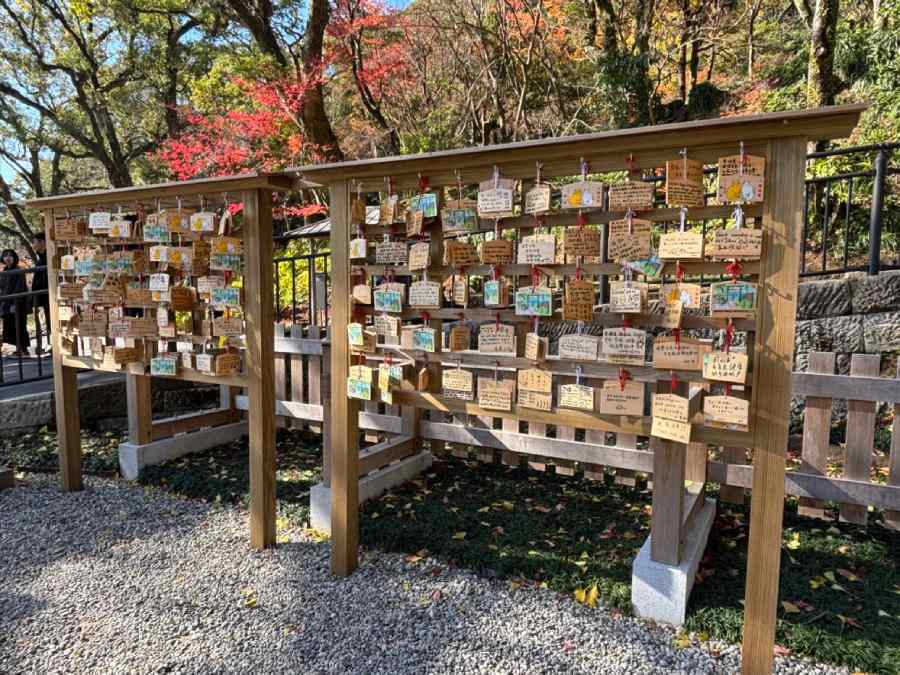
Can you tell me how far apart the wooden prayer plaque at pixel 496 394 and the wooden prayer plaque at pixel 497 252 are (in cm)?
53

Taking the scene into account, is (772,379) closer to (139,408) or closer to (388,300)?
(388,300)

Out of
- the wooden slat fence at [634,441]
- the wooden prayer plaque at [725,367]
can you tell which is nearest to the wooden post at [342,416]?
the wooden slat fence at [634,441]

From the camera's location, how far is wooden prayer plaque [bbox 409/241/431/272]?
8.70 feet

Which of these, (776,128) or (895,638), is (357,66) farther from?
(895,638)

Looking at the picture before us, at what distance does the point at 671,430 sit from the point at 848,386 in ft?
4.90

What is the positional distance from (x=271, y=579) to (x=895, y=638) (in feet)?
9.22

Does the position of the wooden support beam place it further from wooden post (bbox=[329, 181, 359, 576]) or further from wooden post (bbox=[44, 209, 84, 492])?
wooden post (bbox=[44, 209, 84, 492])

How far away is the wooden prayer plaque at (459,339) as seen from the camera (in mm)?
2703

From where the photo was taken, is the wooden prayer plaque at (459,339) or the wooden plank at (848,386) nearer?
the wooden prayer plaque at (459,339)

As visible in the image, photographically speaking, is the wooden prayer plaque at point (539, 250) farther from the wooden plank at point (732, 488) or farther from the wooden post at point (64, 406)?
the wooden post at point (64, 406)

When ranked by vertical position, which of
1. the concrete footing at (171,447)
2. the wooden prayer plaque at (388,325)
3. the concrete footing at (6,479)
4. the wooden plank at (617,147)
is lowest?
the concrete footing at (6,479)

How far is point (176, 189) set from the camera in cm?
339

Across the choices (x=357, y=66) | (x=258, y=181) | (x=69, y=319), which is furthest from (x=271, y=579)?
(x=357, y=66)

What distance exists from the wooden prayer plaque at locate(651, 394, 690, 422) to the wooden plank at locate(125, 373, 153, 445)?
3.82m
